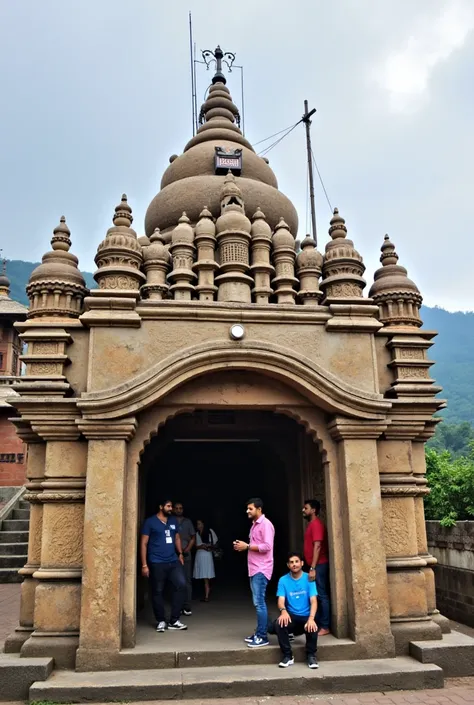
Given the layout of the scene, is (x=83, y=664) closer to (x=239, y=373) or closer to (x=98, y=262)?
(x=239, y=373)

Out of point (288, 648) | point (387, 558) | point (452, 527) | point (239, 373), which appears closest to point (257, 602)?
point (288, 648)

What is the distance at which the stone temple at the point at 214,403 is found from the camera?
19.9ft

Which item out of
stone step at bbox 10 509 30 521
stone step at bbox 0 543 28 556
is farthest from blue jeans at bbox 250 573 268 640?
stone step at bbox 10 509 30 521

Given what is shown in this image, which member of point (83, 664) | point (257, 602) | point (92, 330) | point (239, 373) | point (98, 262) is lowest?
point (83, 664)

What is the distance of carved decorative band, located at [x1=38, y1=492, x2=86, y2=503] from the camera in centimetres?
631

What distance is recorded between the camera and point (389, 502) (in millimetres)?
6836

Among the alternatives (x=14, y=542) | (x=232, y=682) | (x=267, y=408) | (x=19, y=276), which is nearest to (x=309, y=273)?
(x=267, y=408)

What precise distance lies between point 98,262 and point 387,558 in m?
4.94

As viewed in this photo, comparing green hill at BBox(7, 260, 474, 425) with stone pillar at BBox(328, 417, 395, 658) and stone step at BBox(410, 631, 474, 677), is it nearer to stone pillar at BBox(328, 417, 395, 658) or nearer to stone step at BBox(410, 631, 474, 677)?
stone pillar at BBox(328, 417, 395, 658)

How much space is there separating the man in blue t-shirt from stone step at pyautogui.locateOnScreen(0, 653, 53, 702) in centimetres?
234

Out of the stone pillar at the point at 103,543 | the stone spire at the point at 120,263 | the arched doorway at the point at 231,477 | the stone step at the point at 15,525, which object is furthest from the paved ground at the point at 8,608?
the stone spire at the point at 120,263

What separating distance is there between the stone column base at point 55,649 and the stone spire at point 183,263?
3.95m

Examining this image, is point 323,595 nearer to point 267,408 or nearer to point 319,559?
point 319,559

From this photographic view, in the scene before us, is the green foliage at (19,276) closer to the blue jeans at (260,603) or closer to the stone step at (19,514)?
the stone step at (19,514)
